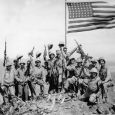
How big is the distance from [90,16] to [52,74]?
3.21 metres

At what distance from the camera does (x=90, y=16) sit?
1305 centimetres

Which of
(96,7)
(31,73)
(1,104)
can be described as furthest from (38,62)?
(96,7)

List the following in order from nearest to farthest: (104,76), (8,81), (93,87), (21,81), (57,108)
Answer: (57,108)
(93,87)
(104,76)
(8,81)
(21,81)

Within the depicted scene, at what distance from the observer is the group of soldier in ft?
41.9

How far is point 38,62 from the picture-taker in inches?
526

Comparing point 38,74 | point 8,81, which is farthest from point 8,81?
point 38,74

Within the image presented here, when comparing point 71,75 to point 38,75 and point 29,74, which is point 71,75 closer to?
point 38,75

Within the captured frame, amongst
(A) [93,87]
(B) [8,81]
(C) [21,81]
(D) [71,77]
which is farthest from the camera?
(D) [71,77]

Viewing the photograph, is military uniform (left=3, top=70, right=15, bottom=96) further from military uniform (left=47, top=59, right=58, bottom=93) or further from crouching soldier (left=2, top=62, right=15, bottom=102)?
military uniform (left=47, top=59, right=58, bottom=93)

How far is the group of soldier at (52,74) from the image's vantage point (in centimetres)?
1278

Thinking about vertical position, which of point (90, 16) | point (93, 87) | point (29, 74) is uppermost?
point (90, 16)

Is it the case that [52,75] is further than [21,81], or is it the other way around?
[52,75]

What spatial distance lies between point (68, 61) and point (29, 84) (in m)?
2.12

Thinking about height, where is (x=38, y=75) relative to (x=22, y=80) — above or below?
above
